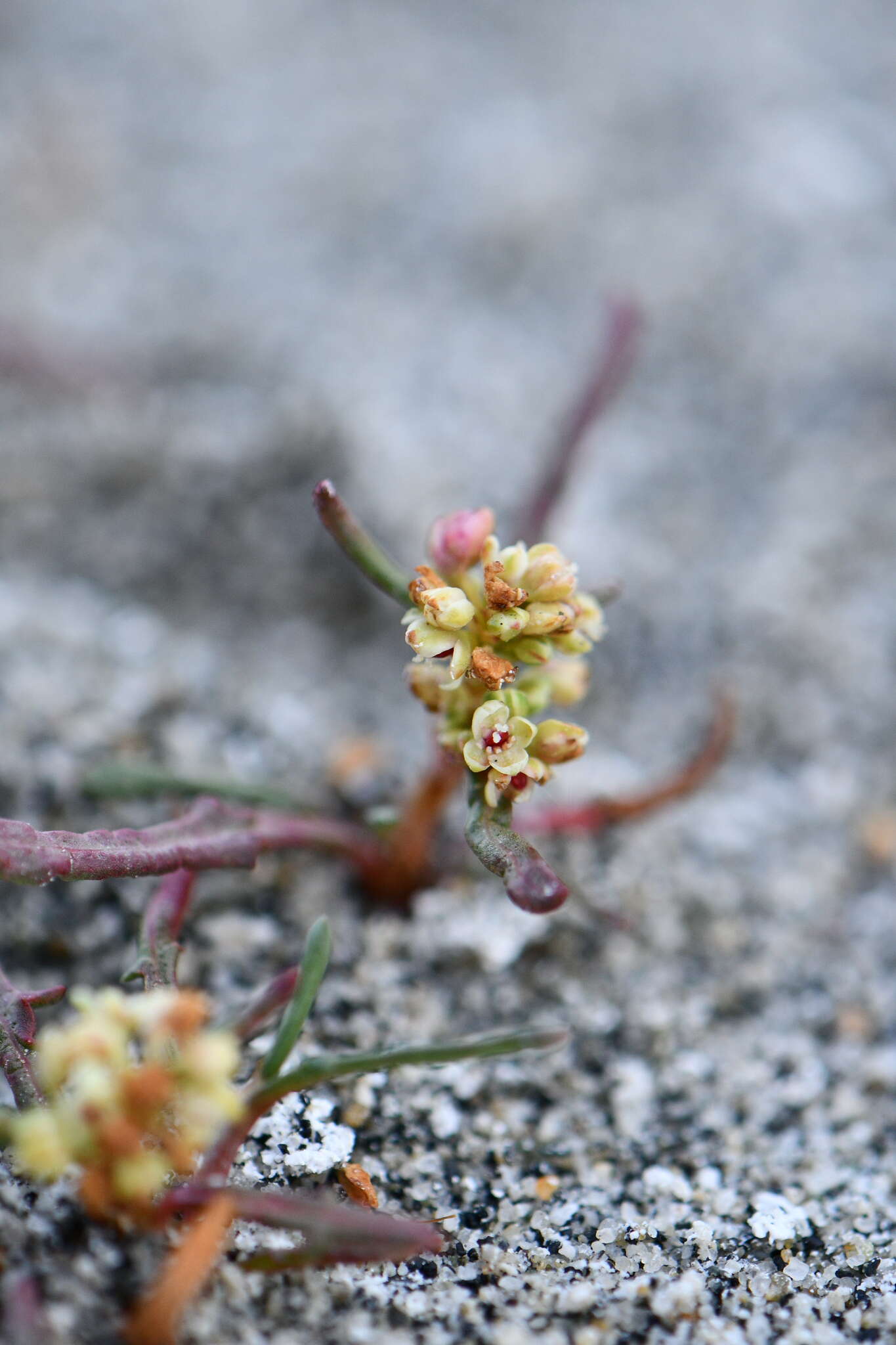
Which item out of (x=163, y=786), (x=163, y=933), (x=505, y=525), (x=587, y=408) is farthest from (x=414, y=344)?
(x=163, y=933)

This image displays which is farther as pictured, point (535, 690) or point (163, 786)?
point (163, 786)

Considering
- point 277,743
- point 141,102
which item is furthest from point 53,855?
point 141,102

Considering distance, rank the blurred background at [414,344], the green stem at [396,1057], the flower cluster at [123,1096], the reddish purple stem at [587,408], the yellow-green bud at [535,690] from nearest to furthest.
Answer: the flower cluster at [123,1096] < the green stem at [396,1057] < the yellow-green bud at [535,690] < the reddish purple stem at [587,408] < the blurred background at [414,344]

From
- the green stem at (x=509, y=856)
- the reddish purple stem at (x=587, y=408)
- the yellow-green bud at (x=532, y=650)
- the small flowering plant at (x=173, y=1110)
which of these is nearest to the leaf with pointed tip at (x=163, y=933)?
the small flowering plant at (x=173, y=1110)

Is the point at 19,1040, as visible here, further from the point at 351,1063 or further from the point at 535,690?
the point at 535,690

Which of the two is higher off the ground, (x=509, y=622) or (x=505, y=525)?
(x=509, y=622)

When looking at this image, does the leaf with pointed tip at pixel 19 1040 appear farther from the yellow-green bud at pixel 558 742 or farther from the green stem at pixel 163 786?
the yellow-green bud at pixel 558 742

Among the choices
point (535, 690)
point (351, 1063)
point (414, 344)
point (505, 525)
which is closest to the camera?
point (351, 1063)
